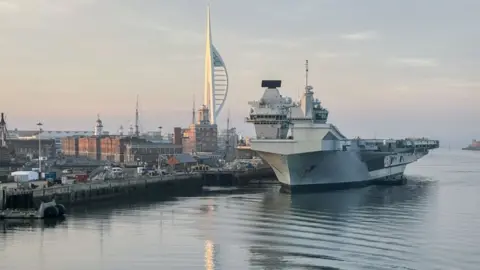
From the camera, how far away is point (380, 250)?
19.6 meters

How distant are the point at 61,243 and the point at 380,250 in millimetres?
11733

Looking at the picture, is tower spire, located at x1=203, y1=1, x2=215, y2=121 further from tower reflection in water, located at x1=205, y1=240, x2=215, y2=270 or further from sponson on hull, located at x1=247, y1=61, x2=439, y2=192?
tower reflection in water, located at x1=205, y1=240, x2=215, y2=270

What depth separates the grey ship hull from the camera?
129 ft

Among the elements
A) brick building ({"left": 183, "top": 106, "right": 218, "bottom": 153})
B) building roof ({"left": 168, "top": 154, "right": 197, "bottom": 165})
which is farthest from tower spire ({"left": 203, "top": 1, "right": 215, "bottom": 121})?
building roof ({"left": 168, "top": 154, "right": 197, "bottom": 165})

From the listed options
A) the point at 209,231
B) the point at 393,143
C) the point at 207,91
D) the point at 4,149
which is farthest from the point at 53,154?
the point at 209,231

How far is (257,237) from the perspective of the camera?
22578 millimetres

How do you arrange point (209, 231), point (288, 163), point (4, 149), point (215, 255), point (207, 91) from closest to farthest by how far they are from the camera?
point (215, 255), point (209, 231), point (288, 163), point (4, 149), point (207, 91)

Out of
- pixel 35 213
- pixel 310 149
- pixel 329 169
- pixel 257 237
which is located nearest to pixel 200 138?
pixel 329 169

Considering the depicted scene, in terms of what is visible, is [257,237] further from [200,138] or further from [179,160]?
[200,138]

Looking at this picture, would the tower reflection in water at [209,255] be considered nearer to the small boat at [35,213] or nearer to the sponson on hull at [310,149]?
the small boat at [35,213]

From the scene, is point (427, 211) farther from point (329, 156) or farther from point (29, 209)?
point (29, 209)

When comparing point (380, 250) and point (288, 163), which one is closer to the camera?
point (380, 250)

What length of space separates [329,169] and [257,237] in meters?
19.5

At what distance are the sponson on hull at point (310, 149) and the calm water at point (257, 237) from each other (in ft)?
14.2
